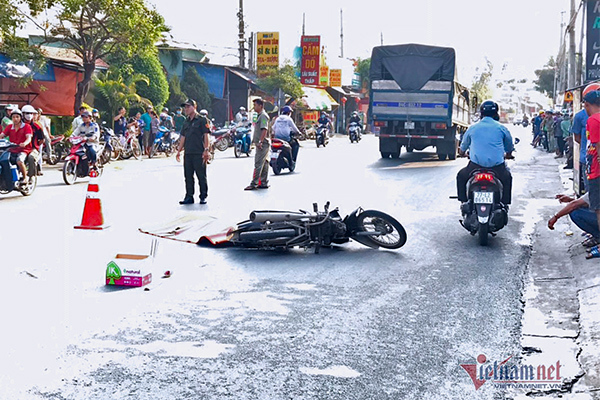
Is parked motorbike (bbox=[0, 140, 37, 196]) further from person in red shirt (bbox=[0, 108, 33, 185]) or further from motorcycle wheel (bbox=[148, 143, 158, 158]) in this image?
motorcycle wheel (bbox=[148, 143, 158, 158])

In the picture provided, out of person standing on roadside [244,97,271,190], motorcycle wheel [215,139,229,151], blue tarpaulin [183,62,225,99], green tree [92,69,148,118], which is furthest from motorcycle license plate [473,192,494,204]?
blue tarpaulin [183,62,225,99]

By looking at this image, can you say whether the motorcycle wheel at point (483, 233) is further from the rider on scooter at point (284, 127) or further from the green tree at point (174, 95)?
the green tree at point (174, 95)

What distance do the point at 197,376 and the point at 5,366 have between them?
1103 mm

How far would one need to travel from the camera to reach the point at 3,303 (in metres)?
6.04

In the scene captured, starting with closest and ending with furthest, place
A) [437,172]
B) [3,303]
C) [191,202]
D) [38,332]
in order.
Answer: [38,332]
[3,303]
[191,202]
[437,172]

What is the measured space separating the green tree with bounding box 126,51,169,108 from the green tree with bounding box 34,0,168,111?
7421mm

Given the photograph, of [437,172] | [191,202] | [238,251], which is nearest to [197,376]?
[238,251]

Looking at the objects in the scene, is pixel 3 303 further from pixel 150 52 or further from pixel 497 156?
pixel 150 52

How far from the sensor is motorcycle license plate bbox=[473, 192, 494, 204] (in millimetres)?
9047

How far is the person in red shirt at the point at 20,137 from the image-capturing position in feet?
45.8

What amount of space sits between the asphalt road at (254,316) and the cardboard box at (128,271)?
162mm

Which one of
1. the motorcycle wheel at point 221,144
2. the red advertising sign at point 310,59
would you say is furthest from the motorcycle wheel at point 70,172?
the red advertising sign at point 310,59

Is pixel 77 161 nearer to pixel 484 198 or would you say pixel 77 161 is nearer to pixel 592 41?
pixel 484 198

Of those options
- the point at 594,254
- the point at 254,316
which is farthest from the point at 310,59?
the point at 254,316
